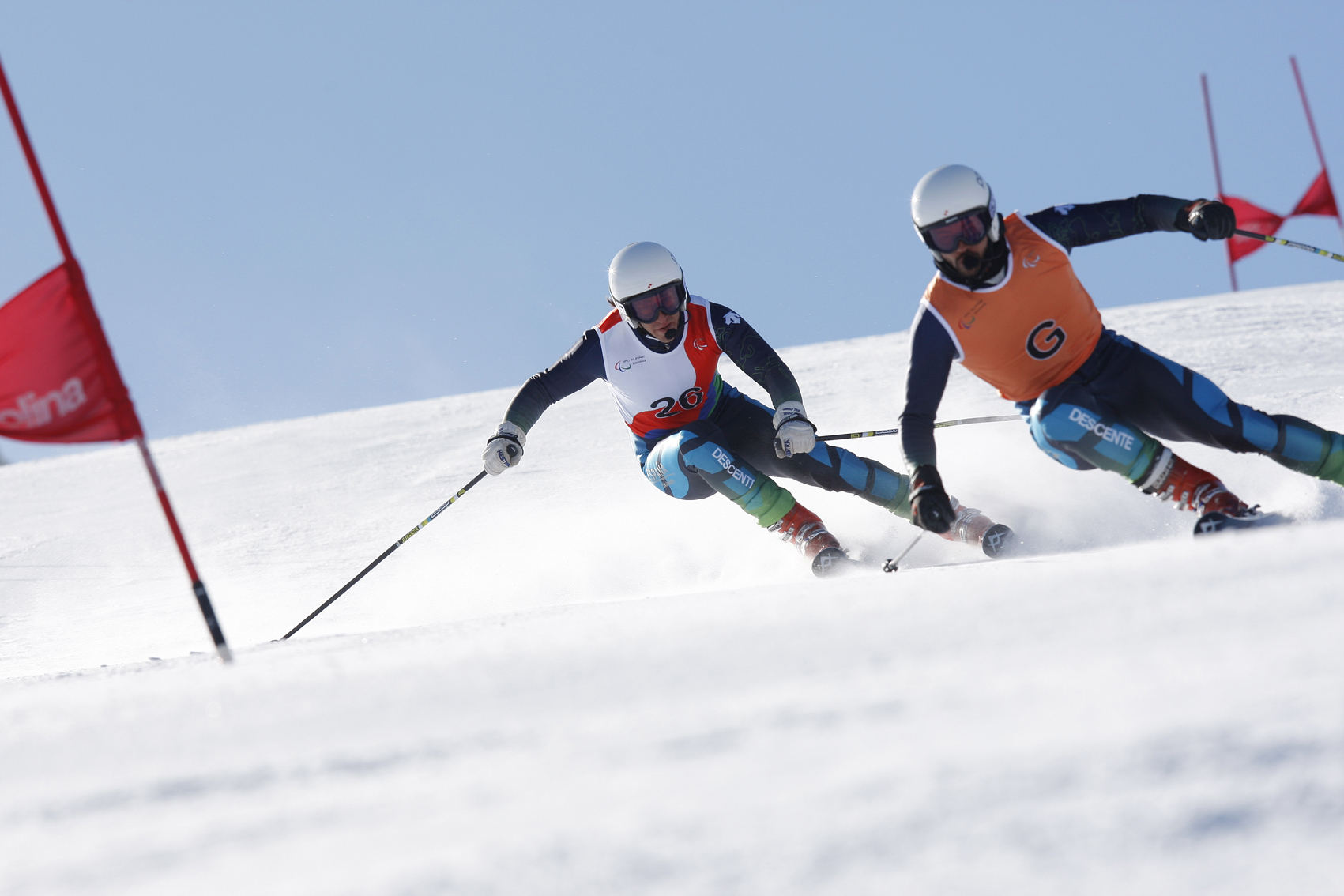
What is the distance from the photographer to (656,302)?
14.3 feet

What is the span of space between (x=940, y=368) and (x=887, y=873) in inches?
103

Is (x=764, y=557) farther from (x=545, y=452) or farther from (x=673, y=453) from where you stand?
(x=545, y=452)

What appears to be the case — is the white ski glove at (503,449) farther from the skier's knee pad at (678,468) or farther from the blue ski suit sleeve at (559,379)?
the skier's knee pad at (678,468)

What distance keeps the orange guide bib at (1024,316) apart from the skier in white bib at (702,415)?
2.74ft

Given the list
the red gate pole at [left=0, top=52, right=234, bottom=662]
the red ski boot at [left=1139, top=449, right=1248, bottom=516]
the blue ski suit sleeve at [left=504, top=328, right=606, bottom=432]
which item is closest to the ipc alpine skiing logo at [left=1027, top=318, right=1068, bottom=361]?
the red ski boot at [left=1139, top=449, right=1248, bottom=516]

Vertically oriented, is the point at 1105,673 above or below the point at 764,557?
above

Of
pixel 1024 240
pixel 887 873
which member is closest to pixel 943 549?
pixel 1024 240

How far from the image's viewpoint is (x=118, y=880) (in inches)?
50.4

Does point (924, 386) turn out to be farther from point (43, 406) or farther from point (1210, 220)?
point (43, 406)

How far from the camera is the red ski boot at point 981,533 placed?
410 centimetres

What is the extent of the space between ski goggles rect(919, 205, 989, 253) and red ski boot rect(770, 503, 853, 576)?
1340 mm

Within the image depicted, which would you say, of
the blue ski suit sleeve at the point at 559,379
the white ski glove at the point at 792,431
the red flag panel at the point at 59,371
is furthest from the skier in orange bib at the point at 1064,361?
the red flag panel at the point at 59,371

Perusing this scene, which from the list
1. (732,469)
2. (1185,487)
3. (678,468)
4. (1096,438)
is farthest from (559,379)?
(1185,487)

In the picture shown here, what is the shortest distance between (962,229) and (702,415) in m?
1.65
